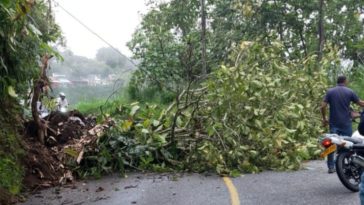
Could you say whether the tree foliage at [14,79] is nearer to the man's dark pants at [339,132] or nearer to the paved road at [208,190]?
the paved road at [208,190]

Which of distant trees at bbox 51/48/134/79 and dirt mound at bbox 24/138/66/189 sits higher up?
distant trees at bbox 51/48/134/79

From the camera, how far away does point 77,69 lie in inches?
912

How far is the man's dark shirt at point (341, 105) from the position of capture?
8719 millimetres

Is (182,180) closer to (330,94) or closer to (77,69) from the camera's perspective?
(330,94)

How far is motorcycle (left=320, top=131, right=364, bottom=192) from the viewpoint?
730 cm

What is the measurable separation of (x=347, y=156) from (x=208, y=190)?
7.08 ft

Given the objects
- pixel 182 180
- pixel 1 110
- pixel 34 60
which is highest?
pixel 34 60

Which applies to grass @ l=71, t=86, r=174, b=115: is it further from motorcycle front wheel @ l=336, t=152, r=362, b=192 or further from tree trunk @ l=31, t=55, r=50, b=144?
motorcycle front wheel @ l=336, t=152, r=362, b=192

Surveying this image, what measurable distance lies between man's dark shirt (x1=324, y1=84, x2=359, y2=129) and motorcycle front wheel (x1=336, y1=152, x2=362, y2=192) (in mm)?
1258

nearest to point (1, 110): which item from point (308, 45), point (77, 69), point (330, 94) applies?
point (330, 94)

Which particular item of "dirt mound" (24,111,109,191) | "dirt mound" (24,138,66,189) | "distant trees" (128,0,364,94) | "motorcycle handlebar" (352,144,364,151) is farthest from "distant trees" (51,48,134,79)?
"motorcycle handlebar" (352,144,364,151)

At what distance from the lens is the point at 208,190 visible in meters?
8.20

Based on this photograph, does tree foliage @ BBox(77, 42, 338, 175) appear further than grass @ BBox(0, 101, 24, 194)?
Yes

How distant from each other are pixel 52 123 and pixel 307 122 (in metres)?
5.71
